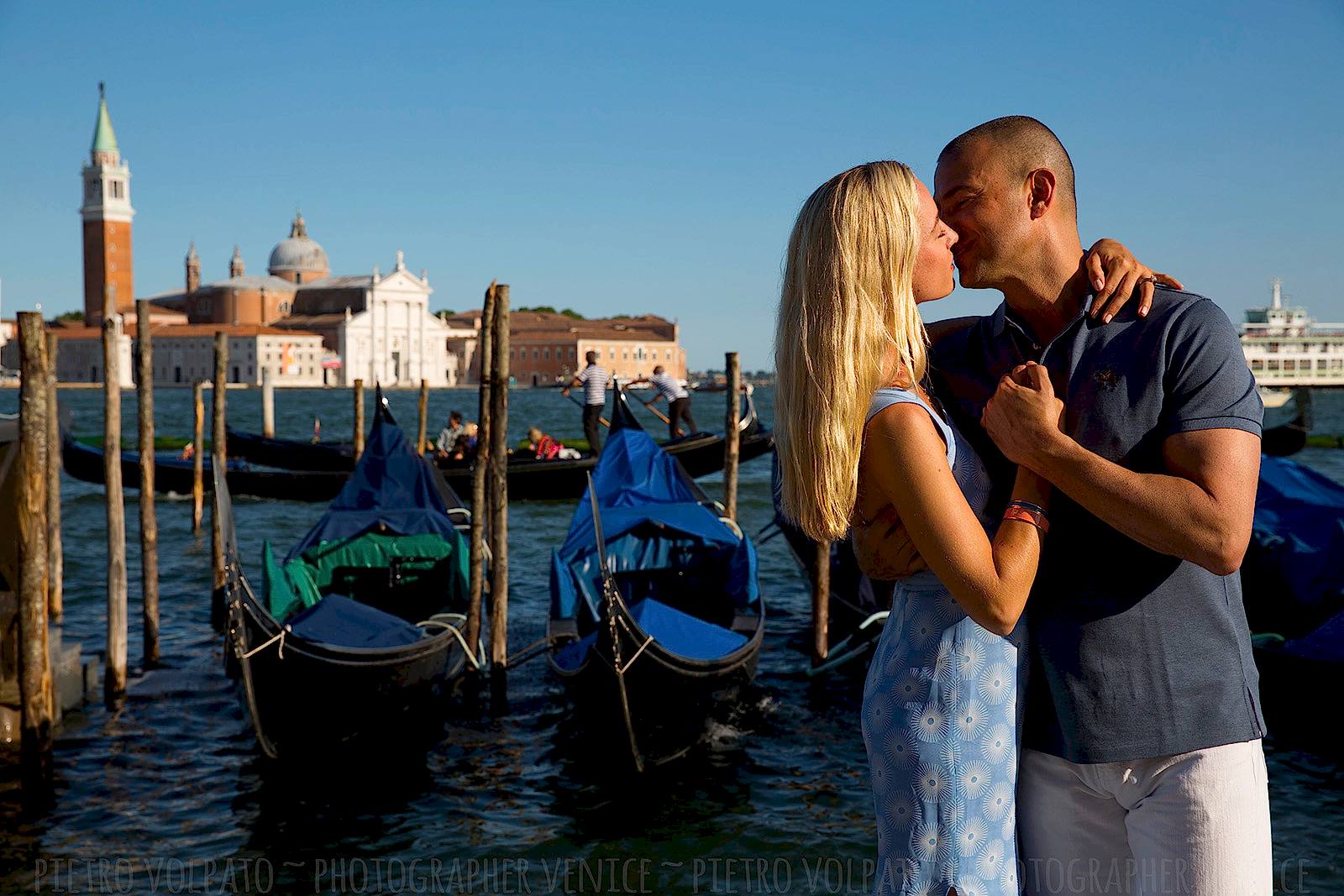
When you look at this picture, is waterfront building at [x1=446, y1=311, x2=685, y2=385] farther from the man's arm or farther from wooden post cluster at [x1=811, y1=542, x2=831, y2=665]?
the man's arm

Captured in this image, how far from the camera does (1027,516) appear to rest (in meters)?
0.91

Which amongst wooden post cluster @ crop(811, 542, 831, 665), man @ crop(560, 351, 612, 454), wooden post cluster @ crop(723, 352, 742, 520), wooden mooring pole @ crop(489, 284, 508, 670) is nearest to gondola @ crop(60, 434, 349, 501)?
man @ crop(560, 351, 612, 454)

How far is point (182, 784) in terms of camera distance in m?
3.62

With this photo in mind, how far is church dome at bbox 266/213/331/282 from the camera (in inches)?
2431

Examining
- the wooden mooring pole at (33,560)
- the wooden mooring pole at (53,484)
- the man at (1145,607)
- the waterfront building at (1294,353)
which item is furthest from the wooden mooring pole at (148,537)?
the waterfront building at (1294,353)

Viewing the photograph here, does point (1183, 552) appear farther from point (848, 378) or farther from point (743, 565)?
point (743, 565)

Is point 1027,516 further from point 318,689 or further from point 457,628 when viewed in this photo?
point 457,628

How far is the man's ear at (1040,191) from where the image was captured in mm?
1018

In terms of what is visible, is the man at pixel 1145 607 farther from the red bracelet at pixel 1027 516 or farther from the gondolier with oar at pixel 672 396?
the gondolier with oar at pixel 672 396

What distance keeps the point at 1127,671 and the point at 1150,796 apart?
0.10 meters

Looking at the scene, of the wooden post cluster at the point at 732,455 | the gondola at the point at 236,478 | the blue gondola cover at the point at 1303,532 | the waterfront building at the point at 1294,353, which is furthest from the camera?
the waterfront building at the point at 1294,353

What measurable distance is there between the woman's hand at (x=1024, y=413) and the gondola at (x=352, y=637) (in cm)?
300

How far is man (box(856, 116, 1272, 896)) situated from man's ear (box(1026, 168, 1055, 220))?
13mm

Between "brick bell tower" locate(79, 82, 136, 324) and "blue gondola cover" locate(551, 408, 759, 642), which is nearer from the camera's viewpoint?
"blue gondola cover" locate(551, 408, 759, 642)
